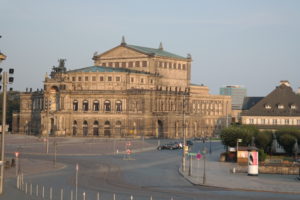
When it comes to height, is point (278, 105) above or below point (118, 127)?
above

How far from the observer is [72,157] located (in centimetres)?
9331

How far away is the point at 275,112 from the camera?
122625 mm

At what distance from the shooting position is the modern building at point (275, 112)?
122 metres

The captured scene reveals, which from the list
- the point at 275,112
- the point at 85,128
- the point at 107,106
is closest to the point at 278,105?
the point at 275,112

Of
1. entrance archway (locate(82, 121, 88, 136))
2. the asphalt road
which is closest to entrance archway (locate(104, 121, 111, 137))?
entrance archway (locate(82, 121, 88, 136))

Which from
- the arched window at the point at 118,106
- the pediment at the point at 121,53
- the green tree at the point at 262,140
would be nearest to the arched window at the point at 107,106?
the arched window at the point at 118,106

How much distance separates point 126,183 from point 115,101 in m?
105

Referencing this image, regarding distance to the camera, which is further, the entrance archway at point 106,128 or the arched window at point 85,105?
the arched window at point 85,105

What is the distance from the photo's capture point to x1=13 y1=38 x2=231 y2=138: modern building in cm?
16162

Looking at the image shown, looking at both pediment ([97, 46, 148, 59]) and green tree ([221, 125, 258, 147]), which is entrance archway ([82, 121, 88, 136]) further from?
green tree ([221, 125, 258, 147])

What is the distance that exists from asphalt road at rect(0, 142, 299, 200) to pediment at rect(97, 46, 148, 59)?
9920cm

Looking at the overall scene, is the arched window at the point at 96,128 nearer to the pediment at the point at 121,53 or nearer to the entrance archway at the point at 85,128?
the entrance archway at the point at 85,128

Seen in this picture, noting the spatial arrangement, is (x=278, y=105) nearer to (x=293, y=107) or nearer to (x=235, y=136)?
(x=293, y=107)

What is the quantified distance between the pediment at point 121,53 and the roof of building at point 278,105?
61532 mm
